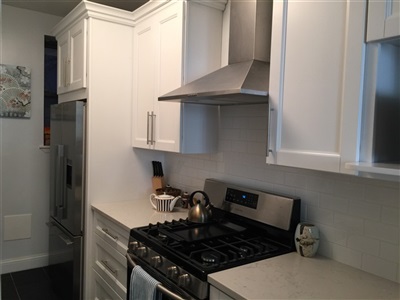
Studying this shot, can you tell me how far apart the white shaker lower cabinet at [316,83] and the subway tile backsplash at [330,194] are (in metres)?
0.34

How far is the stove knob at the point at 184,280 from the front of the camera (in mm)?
1529

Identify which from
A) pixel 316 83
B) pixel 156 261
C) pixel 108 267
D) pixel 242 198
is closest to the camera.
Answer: pixel 316 83

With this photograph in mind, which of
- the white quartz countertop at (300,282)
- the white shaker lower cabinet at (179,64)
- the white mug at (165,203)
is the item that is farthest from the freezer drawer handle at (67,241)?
the white quartz countertop at (300,282)

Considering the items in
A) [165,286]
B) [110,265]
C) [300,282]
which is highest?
[300,282]

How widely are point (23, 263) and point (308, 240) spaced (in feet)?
9.98

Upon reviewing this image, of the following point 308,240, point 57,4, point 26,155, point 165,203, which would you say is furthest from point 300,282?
point 57,4

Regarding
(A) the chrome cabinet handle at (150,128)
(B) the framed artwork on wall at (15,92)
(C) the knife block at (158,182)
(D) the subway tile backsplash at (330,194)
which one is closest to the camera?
(D) the subway tile backsplash at (330,194)

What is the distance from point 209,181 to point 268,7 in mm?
1175

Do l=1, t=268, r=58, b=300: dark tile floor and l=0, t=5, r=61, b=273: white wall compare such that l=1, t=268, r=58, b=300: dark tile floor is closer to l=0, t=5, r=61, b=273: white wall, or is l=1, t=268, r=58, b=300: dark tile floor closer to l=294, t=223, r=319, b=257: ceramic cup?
l=0, t=5, r=61, b=273: white wall

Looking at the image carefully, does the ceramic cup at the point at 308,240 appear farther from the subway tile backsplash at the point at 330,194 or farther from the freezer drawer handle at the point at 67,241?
the freezer drawer handle at the point at 67,241

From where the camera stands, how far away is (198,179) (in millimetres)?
2633

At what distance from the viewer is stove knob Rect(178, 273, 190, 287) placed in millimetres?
1529

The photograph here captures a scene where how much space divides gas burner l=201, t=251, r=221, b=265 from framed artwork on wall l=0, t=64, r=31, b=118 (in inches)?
104

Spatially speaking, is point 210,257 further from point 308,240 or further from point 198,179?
point 198,179
